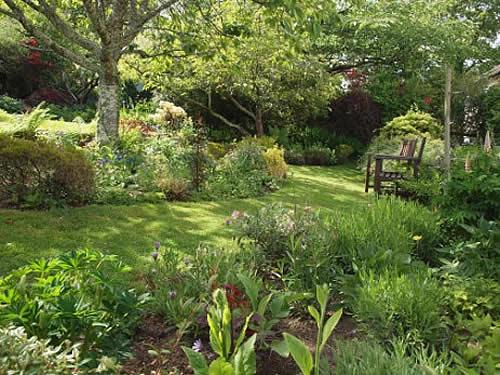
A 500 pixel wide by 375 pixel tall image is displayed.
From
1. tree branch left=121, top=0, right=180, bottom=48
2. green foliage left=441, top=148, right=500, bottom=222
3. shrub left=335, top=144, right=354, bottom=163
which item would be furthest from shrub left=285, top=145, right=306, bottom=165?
green foliage left=441, top=148, right=500, bottom=222

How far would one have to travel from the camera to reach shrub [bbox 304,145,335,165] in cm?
1420

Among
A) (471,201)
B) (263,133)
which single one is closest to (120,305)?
(471,201)

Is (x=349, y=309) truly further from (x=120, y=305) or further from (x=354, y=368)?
(x=120, y=305)

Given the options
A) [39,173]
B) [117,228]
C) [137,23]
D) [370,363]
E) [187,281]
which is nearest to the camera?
[370,363]

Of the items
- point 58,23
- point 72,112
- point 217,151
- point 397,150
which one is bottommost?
point 217,151

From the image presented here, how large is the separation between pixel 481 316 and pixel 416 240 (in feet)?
4.03

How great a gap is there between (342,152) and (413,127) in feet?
8.04

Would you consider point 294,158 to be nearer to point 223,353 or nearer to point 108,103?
point 108,103

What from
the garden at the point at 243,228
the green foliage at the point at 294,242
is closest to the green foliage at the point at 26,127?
the garden at the point at 243,228

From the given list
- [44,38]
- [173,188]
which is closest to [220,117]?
[44,38]

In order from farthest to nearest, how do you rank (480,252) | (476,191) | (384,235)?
(476,191), (384,235), (480,252)

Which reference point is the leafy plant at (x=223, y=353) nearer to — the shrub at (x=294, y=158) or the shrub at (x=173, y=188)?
the shrub at (x=173, y=188)

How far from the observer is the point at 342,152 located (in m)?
15.1

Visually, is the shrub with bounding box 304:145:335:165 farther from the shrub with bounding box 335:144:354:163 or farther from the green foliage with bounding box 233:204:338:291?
the green foliage with bounding box 233:204:338:291
